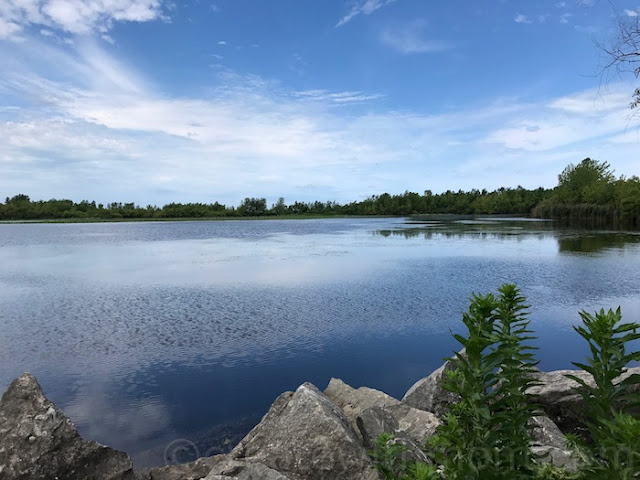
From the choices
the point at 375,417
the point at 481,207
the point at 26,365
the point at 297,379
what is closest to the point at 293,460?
the point at 375,417

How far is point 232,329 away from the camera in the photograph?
13852 mm

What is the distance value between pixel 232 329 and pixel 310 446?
9106mm

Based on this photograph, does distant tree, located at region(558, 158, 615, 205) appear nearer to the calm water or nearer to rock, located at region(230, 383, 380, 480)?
the calm water

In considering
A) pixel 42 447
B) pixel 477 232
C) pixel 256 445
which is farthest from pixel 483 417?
pixel 477 232

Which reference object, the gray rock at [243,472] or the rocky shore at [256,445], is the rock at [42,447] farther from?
the gray rock at [243,472]

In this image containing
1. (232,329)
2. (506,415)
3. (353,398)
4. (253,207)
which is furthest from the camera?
(253,207)

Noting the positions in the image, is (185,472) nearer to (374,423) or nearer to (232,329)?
(374,423)

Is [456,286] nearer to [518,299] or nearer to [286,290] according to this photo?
[286,290]

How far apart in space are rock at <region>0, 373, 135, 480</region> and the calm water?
200cm

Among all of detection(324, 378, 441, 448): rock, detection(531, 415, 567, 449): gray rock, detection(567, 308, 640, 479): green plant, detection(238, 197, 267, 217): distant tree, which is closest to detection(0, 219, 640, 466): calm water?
detection(324, 378, 441, 448): rock

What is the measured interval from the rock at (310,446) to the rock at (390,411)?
16.7 inches

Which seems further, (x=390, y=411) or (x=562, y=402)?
(x=562, y=402)

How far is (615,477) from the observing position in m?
1.79

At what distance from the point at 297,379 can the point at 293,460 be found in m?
5.03
